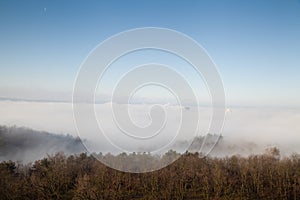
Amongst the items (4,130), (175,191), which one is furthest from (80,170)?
(4,130)

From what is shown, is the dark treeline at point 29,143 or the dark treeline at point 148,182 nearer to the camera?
Result: the dark treeline at point 148,182

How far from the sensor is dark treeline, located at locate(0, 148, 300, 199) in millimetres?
29703

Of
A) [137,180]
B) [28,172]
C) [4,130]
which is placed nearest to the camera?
[137,180]

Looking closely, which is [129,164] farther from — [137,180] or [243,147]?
[243,147]

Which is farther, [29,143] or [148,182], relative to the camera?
[29,143]

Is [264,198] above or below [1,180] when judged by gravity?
below

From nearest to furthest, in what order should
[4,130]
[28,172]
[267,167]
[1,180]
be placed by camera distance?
[1,180] < [28,172] < [267,167] < [4,130]

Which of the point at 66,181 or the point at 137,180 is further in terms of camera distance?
the point at 137,180

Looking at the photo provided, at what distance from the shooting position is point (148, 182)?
34781mm

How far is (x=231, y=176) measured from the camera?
1517 inches

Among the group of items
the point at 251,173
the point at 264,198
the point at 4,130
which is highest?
the point at 4,130

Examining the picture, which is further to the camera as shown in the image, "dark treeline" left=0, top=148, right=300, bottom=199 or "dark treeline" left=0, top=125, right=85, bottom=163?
"dark treeline" left=0, top=125, right=85, bottom=163

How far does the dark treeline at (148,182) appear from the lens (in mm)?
29703

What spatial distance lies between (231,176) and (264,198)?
6462 millimetres
